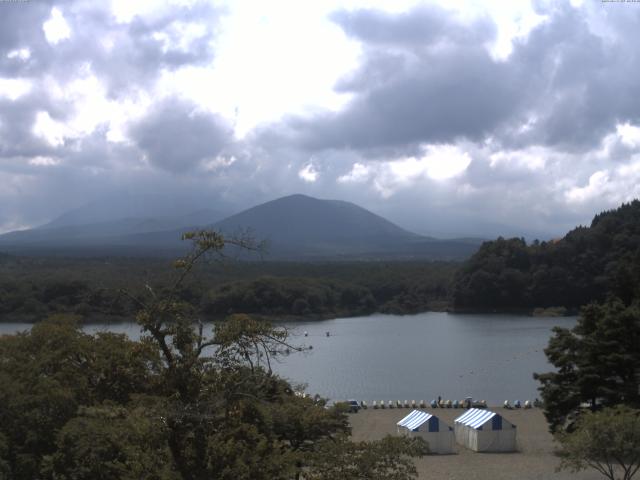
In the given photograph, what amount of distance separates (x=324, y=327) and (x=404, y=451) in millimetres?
41184

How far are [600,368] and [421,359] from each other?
18.2m

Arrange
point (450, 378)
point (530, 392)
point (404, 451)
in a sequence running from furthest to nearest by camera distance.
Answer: point (450, 378) → point (530, 392) → point (404, 451)

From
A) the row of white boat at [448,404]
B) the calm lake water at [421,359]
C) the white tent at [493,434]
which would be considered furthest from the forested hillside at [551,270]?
the white tent at [493,434]

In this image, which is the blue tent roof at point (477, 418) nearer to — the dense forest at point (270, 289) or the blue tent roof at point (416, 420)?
the blue tent roof at point (416, 420)

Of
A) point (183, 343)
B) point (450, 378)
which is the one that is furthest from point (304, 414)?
point (450, 378)

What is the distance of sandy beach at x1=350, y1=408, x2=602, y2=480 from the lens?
14.6 metres

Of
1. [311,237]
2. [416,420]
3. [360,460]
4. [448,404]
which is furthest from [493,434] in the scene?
[311,237]

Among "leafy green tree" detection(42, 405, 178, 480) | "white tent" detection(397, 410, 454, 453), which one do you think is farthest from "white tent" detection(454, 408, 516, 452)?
"leafy green tree" detection(42, 405, 178, 480)

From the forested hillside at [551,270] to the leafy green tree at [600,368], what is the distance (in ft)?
126

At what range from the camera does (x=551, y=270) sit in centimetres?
5606

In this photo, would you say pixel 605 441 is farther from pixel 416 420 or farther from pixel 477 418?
pixel 416 420

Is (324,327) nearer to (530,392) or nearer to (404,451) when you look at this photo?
(530,392)

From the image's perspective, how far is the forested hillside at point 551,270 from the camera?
5512 cm

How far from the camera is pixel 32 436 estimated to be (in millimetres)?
8906
